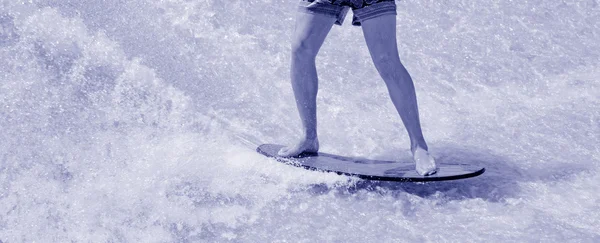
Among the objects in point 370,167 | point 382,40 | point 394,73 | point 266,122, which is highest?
point 382,40

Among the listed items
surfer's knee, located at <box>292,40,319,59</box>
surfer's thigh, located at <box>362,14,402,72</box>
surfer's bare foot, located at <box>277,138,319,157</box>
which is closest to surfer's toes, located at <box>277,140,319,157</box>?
surfer's bare foot, located at <box>277,138,319,157</box>

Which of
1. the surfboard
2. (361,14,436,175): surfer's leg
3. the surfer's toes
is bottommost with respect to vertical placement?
the surfboard

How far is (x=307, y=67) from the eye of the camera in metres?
3.81

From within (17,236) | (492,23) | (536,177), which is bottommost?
(17,236)

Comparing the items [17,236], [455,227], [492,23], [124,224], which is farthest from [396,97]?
[492,23]

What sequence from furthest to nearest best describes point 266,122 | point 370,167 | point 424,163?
point 266,122, point 370,167, point 424,163

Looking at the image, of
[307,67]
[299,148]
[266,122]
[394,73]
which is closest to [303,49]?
[307,67]

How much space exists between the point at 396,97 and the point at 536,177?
3.36 ft

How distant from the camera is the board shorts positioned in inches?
141

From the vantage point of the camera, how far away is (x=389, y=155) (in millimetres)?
4488

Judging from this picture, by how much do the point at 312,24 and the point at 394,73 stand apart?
0.49 meters

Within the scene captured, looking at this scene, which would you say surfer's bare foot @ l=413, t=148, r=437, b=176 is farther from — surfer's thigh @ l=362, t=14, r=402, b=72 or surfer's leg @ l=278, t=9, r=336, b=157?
surfer's leg @ l=278, t=9, r=336, b=157

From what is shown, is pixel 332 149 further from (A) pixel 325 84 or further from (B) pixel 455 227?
(B) pixel 455 227

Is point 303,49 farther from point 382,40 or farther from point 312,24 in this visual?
point 382,40
